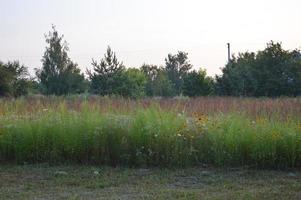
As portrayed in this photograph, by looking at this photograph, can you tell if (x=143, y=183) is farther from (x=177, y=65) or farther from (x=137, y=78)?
(x=177, y=65)

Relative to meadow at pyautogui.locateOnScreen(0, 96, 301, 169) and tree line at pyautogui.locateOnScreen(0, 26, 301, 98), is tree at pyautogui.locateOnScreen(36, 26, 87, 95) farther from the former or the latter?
meadow at pyautogui.locateOnScreen(0, 96, 301, 169)

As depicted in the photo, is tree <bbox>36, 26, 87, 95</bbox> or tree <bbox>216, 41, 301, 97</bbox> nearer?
tree <bbox>216, 41, 301, 97</bbox>

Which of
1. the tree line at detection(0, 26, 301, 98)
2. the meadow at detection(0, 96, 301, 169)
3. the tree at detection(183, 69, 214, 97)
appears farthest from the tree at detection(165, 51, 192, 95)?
the meadow at detection(0, 96, 301, 169)

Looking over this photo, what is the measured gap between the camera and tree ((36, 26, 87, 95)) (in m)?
44.0

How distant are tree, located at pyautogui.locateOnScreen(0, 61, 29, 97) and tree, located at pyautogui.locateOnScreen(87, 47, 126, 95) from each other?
6052 mm

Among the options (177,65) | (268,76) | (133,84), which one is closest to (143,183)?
(268,76)

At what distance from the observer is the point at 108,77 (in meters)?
43.7

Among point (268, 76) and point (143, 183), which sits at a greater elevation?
point (268, 76)

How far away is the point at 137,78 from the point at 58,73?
8.15 meters

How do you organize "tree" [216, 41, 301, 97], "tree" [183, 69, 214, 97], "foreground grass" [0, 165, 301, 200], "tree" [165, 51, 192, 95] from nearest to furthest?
1. "foreground grass" [0, 165, 301, 200]
2. "tree" [216, 41, 301, 97]
3. "tree" [183, 69, 214, 97]
4. "tree" [165, 51, 192, 95]

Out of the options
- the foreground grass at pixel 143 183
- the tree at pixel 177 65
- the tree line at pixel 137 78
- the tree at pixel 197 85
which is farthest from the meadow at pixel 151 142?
the tree at pixel 177 65

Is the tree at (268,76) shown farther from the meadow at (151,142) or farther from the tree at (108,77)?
the meadow at (151,142)

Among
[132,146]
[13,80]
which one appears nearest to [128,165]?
[132,146]

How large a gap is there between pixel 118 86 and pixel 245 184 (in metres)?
35.8
